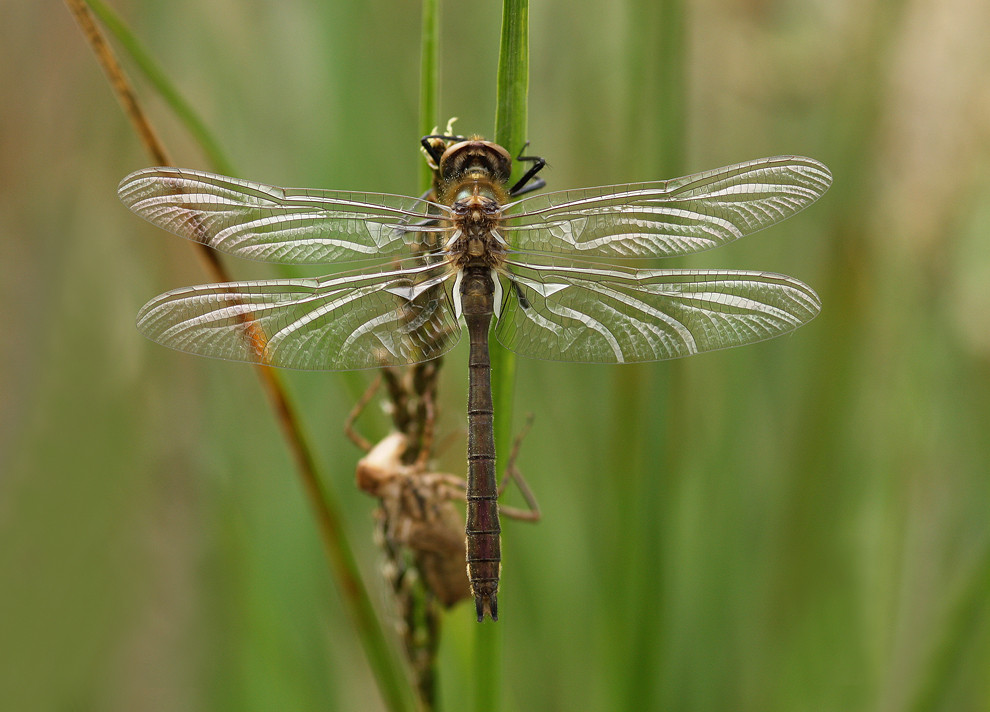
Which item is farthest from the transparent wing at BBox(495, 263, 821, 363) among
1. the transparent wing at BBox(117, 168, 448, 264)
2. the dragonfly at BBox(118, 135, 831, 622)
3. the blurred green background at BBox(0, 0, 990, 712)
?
the transparent wing at BBox(117, 168, 448, 264)

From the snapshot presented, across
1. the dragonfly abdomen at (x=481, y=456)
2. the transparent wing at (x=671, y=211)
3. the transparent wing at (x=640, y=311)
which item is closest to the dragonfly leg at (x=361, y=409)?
the dragonfly abdomen at (x=481, y=456)

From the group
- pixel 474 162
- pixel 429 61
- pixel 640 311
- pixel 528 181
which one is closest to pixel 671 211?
pixel 640 311

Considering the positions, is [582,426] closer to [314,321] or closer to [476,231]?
[476,231]

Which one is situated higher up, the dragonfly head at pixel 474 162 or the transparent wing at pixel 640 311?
the dragonfly head at pixel 474 162

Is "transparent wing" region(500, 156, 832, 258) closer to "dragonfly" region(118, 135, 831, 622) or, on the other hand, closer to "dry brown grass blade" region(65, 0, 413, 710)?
"dragonfly" region(118, 135, 831, 622)

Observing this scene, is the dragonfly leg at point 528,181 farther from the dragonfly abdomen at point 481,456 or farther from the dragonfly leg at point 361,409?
the dragonfly leg at point 361,409

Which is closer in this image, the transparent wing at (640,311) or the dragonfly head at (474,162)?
the transparent wing at (640,311)

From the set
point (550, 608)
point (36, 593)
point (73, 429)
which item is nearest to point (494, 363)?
point (550, 608)

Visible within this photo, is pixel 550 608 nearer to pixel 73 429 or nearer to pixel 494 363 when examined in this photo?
pixel 494 363
